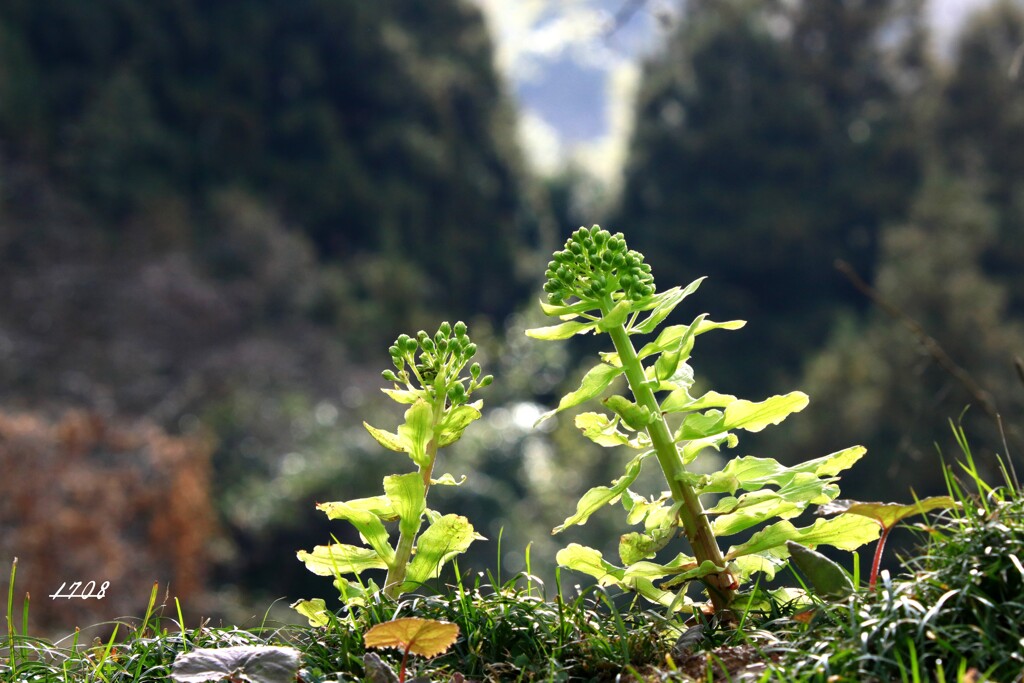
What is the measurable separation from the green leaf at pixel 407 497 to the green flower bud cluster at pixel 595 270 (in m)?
0.30

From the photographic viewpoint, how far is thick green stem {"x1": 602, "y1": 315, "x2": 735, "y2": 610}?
127 centimetres

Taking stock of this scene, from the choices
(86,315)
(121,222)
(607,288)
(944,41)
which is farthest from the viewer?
(944,41)

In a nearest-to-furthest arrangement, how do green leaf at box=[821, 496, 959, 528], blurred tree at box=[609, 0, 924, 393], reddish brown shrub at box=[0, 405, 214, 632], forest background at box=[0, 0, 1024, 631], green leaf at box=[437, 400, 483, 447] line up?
green leaf at box=[821, 496, 959, 528] < green leaf at box=[437, 400, 483, 447] < reddish brown shrub at box=[0, 405, 214, 632] < forest background at box=[0, 0, 1024, 631] < blurred tree at box=[609, 0, 924, 393]

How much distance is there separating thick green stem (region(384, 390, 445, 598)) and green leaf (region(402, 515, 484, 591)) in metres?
0.01

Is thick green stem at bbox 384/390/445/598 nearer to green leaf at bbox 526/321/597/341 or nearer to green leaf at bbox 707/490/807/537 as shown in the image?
green leaf at bbox 526/321/597/341

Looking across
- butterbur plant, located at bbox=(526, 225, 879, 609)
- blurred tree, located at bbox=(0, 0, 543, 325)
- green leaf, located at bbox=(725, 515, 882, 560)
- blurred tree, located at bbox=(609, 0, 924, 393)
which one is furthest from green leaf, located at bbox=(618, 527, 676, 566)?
blurred tree, located at bbox=(609, 0, 924, 393)

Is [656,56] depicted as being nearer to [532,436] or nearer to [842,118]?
[842,118]

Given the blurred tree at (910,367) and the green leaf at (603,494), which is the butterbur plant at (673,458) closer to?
the green leaf at (603,494)

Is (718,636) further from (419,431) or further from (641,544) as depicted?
(419,431)

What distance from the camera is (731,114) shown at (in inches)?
628

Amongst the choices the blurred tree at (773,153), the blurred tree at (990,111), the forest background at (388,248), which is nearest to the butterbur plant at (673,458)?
the forest background at (388,248)

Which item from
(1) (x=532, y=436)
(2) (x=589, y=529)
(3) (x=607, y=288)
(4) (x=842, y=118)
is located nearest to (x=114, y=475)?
(2) (x=589, y=529)

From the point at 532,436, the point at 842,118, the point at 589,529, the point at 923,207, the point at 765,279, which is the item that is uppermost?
the point at 842,118

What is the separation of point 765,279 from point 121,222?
30.8 feet
